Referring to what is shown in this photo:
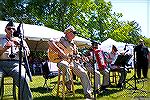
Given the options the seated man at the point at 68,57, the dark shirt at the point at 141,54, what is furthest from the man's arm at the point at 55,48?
the dark shirt at the point at 141,54

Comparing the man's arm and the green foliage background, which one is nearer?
the man's arm

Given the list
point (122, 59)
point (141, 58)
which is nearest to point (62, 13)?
point (141, 58)

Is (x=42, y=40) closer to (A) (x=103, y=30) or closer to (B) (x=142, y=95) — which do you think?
(B) (x=142, y=95)

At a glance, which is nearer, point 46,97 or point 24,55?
point 24,55

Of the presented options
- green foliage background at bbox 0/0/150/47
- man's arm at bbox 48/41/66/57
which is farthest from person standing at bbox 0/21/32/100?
green foliage background at bbox 0/0/150/47

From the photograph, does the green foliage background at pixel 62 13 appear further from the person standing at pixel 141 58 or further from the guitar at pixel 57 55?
the guitar at pixel 57 55

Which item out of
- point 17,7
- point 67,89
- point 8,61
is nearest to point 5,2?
point 17,7

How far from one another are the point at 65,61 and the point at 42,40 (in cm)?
715

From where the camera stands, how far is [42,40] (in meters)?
15.6

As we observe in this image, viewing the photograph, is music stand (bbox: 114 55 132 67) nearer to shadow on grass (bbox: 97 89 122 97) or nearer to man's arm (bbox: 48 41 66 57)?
shadow on grass (bbox: 97 89 122 97)

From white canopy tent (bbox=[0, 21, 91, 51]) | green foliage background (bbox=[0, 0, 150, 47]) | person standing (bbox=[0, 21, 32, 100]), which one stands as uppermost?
green foliage background (bbox=[0, 0, 150, 47])

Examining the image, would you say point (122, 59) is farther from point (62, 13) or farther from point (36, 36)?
point (62, 13)

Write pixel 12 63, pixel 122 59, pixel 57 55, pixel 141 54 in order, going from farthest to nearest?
pixel 141 54 < pixel 122 59 < pixel 57 55 < pixel 12 63

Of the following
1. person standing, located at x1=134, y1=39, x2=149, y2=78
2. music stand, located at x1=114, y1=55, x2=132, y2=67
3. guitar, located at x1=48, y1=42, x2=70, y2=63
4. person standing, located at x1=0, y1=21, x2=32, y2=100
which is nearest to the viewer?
person standing, located at x1=0, y1=21, x2=32, y2=100
